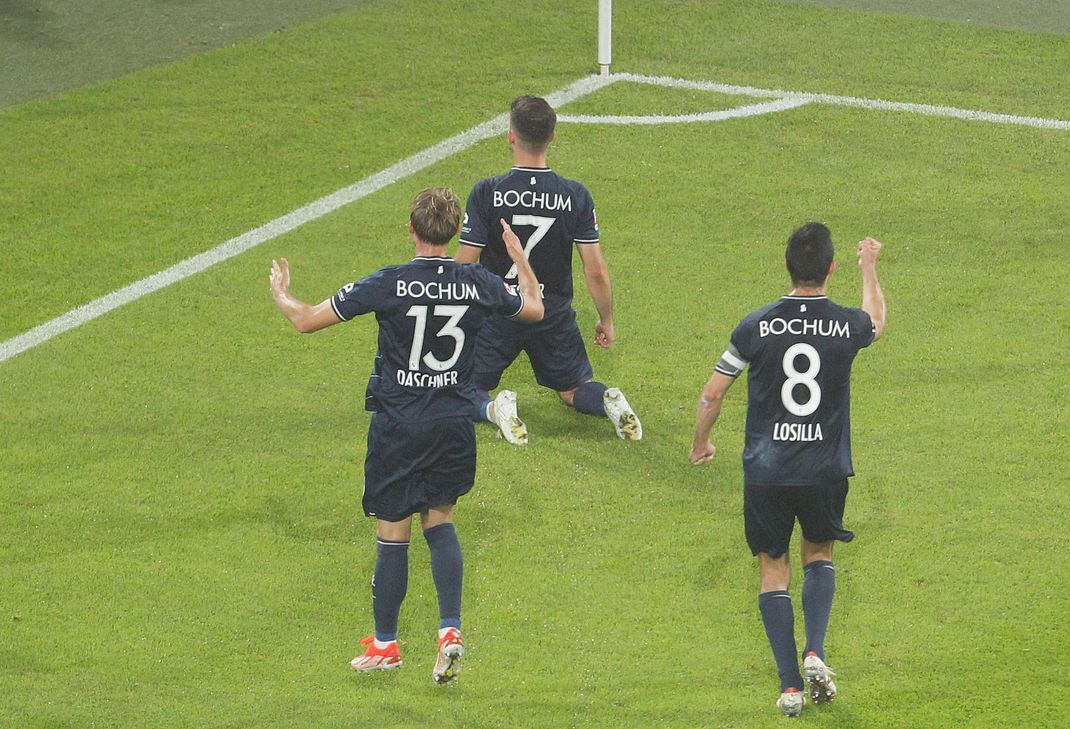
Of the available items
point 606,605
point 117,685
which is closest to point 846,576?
point 606,605

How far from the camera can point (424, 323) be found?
7.41 meters

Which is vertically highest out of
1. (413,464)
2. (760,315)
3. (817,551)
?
(760,315)

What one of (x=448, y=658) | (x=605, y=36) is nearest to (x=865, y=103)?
(x=605, y=36)

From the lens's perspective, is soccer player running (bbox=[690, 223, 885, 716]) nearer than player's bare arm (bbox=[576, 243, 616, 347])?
Yes

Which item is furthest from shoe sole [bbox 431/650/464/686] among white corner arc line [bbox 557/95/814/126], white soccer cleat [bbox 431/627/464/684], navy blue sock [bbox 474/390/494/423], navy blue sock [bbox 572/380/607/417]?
white corner arc line [bbox 557/95/814/126]

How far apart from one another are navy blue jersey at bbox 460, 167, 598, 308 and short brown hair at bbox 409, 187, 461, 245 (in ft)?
6.61

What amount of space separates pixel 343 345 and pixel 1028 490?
15.0ft

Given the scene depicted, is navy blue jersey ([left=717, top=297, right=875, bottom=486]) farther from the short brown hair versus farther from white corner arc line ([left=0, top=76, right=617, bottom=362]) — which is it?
white corner arc line ([left=0, top=76, right=617, bottom=362])

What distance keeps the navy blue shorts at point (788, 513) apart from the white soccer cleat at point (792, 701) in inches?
22.8

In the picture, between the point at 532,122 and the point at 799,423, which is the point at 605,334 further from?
the point at 799,423

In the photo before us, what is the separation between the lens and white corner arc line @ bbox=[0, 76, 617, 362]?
11711 millimetres

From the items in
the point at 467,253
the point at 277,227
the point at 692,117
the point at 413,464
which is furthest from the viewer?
the point at 692,117

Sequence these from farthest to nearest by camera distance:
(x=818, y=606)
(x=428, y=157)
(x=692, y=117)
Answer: (x=692, y=117)
(x=428, y=157)
(x=818, y=606)

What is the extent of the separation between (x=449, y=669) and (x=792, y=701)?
1.48 m
